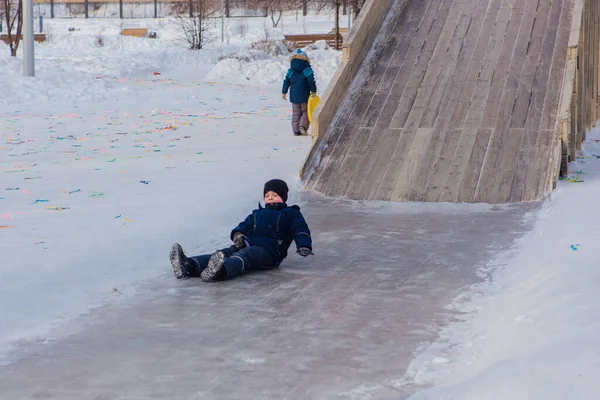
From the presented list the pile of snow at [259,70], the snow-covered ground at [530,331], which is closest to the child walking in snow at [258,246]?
the snow-covered ground at [530,331]

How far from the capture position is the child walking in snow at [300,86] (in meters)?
17.1

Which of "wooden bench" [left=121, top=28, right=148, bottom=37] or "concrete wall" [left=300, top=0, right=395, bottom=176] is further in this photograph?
"wooden bench" [left=121, top=28, right=148, bottom=37]

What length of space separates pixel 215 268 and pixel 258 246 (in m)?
0.62

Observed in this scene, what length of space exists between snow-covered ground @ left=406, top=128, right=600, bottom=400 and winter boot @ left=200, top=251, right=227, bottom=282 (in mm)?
2050

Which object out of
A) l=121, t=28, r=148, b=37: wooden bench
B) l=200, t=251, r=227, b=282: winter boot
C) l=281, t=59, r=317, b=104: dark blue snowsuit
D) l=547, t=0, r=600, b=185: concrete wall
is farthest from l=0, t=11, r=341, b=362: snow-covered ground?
l=121, t=28, r=148, b=37: wooden bench

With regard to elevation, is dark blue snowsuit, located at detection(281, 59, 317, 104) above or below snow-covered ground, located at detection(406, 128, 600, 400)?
above

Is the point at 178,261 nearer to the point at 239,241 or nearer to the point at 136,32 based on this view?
the point at 239,241

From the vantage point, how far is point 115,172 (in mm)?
12875

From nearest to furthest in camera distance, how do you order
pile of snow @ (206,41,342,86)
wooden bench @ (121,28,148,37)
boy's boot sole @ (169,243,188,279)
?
boy's boot sole @ (169,243,188,279), pile of snow @ (206,41,342,86), wooden bench @ (121,28,148,37)

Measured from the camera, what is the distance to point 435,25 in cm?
1597

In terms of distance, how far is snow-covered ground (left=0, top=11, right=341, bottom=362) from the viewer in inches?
301

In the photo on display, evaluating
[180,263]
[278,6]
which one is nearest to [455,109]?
[180,263]

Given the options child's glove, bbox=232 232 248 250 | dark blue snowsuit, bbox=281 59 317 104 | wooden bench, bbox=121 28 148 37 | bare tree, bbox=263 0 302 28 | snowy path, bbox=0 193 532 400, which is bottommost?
snowy path, bbox=0 193 532 400

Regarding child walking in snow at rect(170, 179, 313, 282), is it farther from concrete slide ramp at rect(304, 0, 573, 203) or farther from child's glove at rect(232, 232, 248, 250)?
concrete slide ramp at rect(304, 0, 573, 203)
